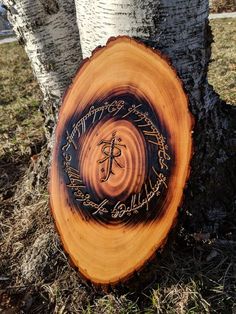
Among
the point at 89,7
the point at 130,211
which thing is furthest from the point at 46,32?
the point at 130,211

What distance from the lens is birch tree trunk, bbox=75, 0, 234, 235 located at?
7.15 feet

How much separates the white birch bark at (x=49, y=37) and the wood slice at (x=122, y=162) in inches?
20.5

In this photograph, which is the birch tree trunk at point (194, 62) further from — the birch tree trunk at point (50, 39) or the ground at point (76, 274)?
the birch tree trunk at point (50, 39)

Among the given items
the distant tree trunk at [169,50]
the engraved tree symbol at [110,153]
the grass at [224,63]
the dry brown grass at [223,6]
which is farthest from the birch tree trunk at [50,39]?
the dry brown grass at [223,6]

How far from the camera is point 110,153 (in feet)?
7.22

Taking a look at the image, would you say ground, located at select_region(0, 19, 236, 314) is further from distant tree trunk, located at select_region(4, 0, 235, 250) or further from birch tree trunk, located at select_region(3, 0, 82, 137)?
birch tree trunk, located at select_region(3, 0, 82, 137)

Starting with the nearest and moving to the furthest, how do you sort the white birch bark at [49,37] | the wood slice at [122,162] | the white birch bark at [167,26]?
1. the wood slice at [122,162]
2. the white birch bark at [167,26]
3. the white birch bark at [49,37]

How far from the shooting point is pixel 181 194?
6.63ft

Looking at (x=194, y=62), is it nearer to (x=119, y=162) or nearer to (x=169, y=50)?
(x=169, y=50)

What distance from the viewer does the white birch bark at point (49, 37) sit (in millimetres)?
2764

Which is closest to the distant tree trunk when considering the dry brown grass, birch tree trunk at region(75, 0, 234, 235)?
birch tree trunk at region(75, 0, 234, 235)

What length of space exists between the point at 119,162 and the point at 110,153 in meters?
0.06

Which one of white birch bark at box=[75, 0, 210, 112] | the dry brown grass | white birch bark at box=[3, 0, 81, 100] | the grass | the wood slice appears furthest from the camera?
the dry brown grass

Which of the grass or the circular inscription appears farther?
the grass
